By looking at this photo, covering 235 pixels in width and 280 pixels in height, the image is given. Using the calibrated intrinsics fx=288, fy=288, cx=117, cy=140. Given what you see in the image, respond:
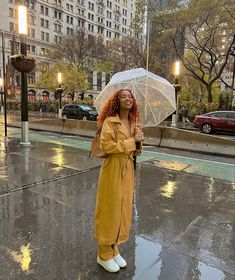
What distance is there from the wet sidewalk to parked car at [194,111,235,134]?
11.4 m

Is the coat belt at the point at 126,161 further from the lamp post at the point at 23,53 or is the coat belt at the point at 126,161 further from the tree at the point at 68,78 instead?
the tree at the point at 68,78

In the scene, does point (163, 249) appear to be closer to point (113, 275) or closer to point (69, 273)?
point (113, 275)

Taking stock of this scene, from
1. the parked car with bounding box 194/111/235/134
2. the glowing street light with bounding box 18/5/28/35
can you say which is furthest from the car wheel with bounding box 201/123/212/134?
the glowing street light with bounding box 18/5/28/35

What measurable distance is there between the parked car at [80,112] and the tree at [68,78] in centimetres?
1305

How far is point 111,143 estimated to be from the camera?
8.66 ft

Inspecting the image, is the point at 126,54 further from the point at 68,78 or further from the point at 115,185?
the point at 115,185

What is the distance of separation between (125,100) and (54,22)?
73.4 meters

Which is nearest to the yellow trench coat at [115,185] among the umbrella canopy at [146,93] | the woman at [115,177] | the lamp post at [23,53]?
the woman at [115,177]

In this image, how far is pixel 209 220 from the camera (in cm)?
426

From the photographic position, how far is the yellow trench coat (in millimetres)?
2697

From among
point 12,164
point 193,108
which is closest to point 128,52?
point 193,108

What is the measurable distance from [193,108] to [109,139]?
24724 millimetres

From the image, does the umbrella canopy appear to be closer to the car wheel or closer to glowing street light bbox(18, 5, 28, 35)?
glowing street light bbox(18, 5, 28, 35)

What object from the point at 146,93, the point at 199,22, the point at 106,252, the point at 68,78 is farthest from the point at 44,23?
the point at 106,252
